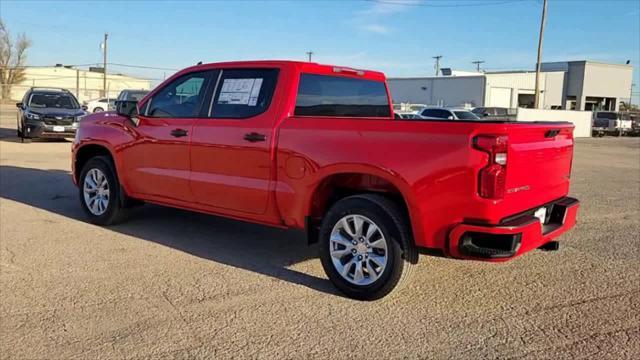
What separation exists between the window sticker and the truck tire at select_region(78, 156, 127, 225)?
6.82 ft

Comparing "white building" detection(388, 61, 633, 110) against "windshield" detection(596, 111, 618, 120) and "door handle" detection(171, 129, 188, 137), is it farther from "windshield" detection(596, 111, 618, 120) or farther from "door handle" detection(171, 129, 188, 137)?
"door handle" detection(171, 129, 188, 137)

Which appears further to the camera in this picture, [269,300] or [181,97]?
[181,97]

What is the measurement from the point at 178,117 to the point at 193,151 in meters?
0.49

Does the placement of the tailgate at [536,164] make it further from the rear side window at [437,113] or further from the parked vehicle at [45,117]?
the rear side window at [437,113]

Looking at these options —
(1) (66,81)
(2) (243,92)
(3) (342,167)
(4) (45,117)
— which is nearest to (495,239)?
(3) (342,167)

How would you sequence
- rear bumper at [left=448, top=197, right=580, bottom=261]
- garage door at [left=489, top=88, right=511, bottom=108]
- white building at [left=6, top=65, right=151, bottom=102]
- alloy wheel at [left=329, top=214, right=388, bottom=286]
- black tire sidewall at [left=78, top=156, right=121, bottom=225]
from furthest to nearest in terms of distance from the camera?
white building at [left=6, top=65, right=151, bottom=102] < garage door at [left=489, top=88, right=511, bottom=108] < black tire sidewall at [left=78, top=156, right=121, bottom=225] < alloy wheel at [left=329, top=214, right=388, bottom=286] < rear bumper at [left=448, top=197, right=580, bottom=261]

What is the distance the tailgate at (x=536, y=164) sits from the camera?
13.5 feet

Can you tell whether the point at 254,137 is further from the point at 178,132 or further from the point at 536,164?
the point at 536,164

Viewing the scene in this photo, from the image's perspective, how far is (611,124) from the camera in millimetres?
44125

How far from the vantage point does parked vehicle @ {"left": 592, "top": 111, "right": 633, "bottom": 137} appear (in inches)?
1722

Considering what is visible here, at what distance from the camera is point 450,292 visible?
16.1 feet

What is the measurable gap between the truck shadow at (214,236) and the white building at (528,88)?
46.0 metres

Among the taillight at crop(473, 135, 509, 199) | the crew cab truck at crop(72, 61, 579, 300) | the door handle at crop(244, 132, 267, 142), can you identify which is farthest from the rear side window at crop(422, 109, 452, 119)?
the taillight at crop(473, 135, 509, 199)

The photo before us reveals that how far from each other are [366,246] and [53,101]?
17382 millimetres
